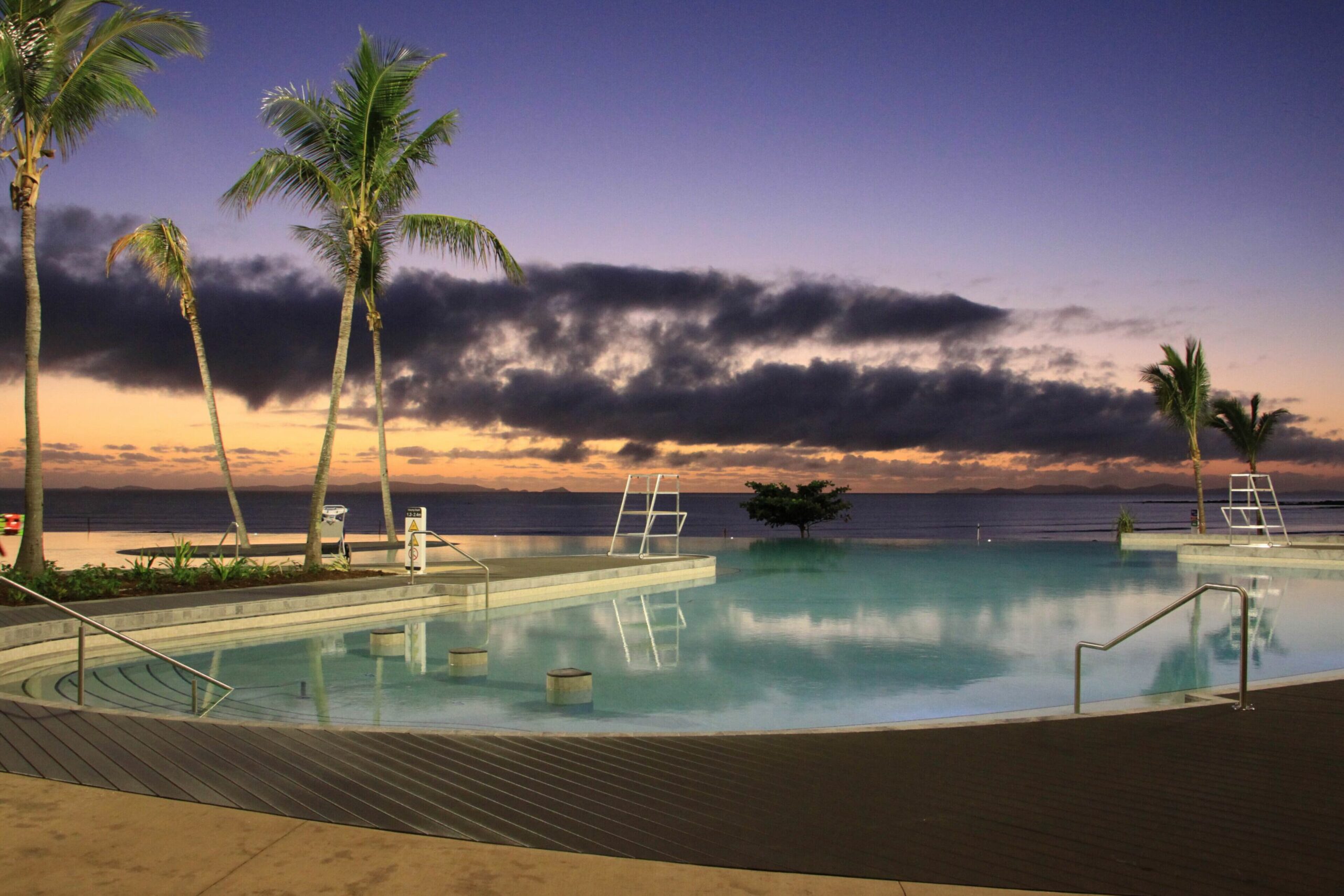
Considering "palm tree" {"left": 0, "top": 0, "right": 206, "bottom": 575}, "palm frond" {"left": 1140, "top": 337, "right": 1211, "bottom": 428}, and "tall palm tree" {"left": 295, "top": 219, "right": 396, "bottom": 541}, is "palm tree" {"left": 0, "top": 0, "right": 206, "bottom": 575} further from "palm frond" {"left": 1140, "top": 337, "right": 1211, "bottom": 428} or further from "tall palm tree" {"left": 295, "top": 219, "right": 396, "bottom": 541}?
"palm frond" {"left": 1140, "top": 337, "right": 1211, "bottom": 428}

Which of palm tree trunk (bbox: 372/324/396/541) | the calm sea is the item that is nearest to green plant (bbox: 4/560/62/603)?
palm tree trunk (bbox: 372/324/396/541)

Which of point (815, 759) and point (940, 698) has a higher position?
point (815, 759)

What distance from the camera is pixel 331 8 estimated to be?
14.3 m

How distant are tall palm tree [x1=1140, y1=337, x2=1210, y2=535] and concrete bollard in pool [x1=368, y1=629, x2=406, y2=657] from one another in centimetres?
2246

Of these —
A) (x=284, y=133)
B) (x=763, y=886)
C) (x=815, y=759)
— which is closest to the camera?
(x=763, y=886)

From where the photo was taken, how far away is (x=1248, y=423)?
2562 cm

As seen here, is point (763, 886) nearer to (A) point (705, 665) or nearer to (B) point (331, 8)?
(A) point (705, 665)

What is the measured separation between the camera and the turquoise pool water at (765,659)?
6.69m

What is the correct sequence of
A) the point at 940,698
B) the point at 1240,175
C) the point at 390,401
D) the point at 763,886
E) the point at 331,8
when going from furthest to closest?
the point at 390,401, the point at 1240,175, the point at 331,8, the point at 940,698, the point at 763,886

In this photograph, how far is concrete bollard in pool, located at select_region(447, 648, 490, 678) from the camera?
7.70 meters

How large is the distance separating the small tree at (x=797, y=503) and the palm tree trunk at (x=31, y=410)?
2202 centimetres

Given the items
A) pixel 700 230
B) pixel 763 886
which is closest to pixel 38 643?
pixel 763 886

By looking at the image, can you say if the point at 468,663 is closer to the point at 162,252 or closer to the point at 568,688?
the point at 568,688

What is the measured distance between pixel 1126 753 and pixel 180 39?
11974mm
